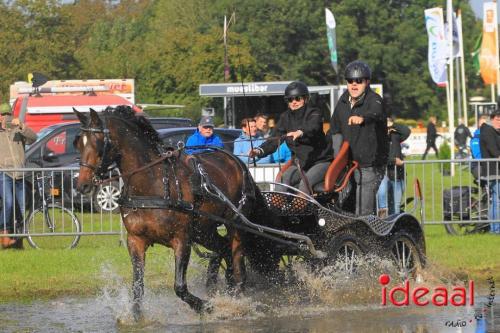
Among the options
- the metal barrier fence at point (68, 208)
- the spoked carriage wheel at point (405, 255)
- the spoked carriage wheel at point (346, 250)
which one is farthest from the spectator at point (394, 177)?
the spoked carriage wheel at point (346, 250)

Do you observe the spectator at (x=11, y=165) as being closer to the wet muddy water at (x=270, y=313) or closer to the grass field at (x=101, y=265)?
the grass field at (x=101, y=265)

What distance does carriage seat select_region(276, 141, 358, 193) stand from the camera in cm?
1165

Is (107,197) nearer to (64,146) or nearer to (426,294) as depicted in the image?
(64,146)

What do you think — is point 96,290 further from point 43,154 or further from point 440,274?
point 43,154

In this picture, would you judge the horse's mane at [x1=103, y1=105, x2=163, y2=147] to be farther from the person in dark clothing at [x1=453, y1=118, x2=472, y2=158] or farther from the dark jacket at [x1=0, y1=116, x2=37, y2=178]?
the person in dark clothing at [x1=453, y1=118, x2=472, y2=158]

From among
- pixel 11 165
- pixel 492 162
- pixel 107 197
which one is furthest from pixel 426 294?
pixel 107 197

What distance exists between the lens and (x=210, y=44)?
142ft

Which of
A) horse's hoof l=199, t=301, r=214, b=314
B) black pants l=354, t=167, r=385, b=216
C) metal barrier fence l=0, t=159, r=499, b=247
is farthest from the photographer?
metal barrier fence l=0, t=159, r=499, b=247

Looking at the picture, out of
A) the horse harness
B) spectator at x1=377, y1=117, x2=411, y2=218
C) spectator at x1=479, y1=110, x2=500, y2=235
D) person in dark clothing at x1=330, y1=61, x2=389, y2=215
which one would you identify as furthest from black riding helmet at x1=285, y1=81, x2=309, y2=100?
spectator at x1=479, y1=110, x2=500, y2=235

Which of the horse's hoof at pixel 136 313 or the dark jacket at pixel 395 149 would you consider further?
the dark jacket at pixel 395 149

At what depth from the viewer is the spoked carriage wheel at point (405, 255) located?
12.3 metres

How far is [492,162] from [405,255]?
536 cm

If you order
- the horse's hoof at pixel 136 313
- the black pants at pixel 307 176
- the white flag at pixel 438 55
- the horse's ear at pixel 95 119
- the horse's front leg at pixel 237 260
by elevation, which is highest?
the white flag at pixel 438 55

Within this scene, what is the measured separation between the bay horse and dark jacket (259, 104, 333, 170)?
1271 millimetres
